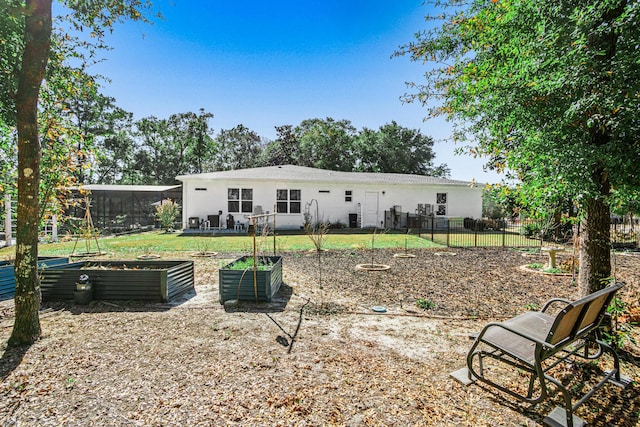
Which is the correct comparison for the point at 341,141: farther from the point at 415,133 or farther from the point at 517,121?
the point at 517,121

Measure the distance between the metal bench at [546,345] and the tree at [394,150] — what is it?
33299 millimetres

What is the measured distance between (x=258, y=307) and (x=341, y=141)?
32.5 metres

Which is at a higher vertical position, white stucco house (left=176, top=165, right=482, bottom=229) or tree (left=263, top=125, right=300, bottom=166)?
tree (left=263, top=125, right=300, bottom=166)

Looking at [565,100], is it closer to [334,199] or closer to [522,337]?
[522,337]

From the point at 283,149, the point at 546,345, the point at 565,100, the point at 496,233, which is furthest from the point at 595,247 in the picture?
the point at 283,149

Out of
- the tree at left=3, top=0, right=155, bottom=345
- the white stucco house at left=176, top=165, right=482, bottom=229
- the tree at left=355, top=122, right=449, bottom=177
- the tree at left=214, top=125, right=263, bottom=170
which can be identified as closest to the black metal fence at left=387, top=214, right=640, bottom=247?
the white stucco house at left=176, top=165, right=482, bottom=229

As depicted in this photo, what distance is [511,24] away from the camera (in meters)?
3.19

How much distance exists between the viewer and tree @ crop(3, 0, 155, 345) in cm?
340

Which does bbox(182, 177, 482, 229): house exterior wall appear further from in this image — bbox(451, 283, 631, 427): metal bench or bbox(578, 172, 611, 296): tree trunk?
bbox(451, 283, 631, 427): metal bench

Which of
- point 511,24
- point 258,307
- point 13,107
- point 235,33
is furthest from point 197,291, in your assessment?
point 235,33

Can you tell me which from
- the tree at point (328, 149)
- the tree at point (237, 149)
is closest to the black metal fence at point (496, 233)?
the tree at point (328, 149)

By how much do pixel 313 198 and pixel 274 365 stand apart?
49.9 ft

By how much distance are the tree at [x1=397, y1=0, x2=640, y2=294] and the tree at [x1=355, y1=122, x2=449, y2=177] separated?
32.2 m

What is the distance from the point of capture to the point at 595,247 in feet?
11.0
